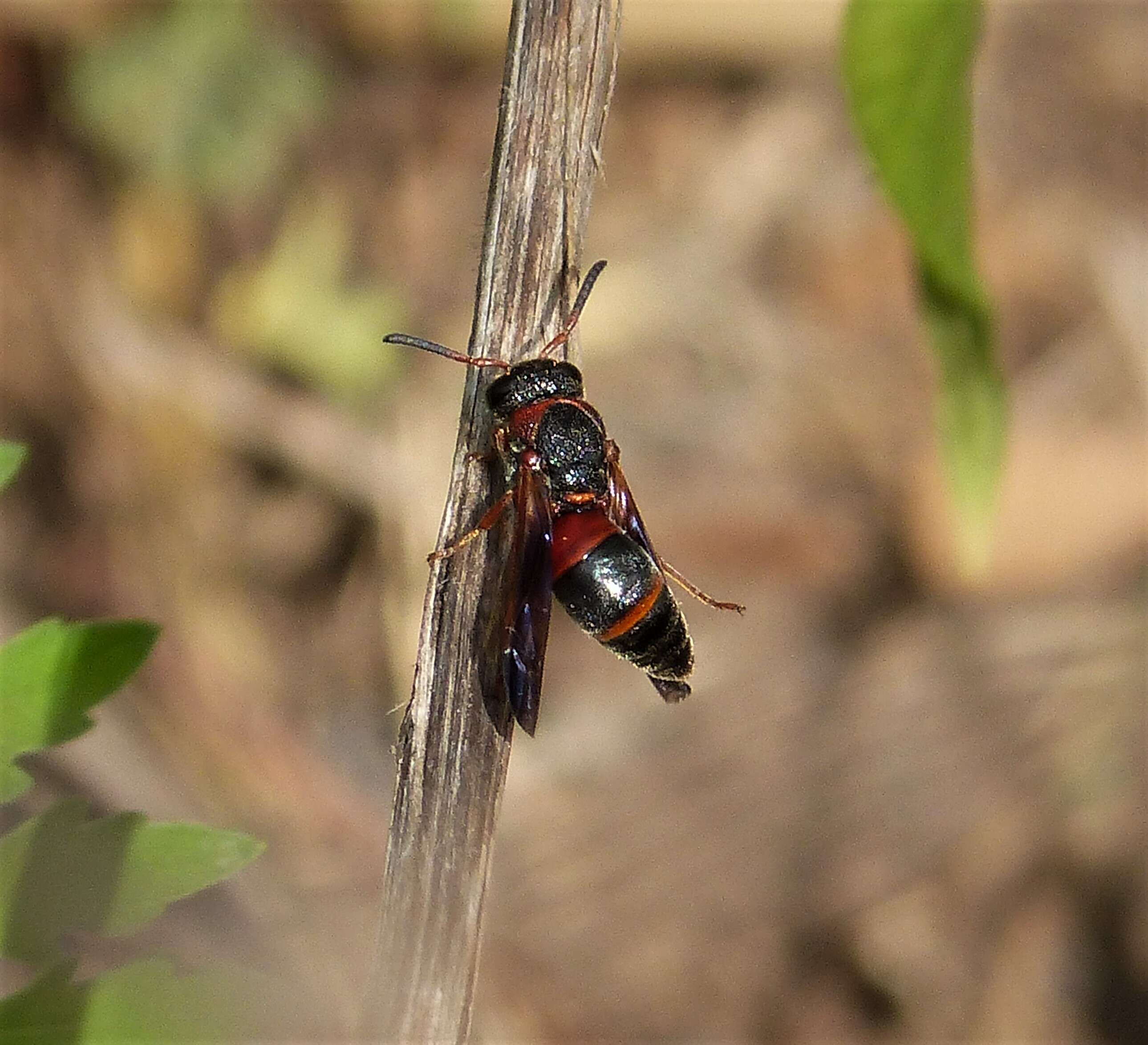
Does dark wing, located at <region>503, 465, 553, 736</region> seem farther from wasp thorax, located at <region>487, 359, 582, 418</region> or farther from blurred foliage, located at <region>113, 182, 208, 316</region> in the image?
blurred foliage, located at <region>113, 182, 208, 316</region>

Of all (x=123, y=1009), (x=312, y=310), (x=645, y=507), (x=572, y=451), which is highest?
(x=312, y=310)

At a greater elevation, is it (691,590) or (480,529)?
(691,590)

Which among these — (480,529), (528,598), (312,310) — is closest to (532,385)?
(480,529)

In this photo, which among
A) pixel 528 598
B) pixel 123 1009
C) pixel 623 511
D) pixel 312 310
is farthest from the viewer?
pixel 312 310

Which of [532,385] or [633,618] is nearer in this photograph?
[532,385]

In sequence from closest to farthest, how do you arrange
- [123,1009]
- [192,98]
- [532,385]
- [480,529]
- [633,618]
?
[123,1009], [480,529], [532,385], [633,618], [192,98]

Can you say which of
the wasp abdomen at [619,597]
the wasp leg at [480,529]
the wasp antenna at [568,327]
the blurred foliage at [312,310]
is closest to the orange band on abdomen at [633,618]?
the wasp abdomen at [619,597]

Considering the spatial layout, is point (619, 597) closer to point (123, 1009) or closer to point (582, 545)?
point (582, 545)
